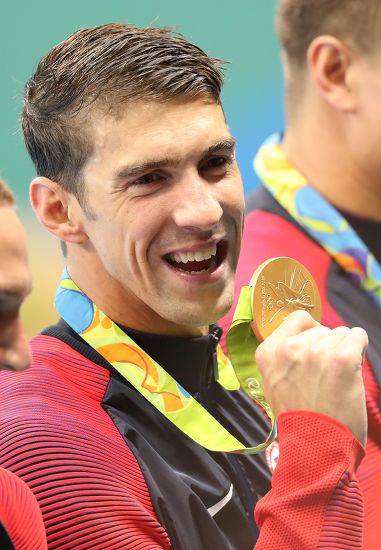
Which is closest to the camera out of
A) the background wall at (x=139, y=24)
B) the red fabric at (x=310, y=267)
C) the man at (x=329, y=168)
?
the red fabric at (x=310, y=267)

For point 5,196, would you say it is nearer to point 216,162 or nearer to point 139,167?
point 139,167

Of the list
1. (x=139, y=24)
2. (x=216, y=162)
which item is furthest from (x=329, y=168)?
(x=216, y=162)

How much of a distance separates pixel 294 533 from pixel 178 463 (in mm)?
333

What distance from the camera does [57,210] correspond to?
7.36 feet

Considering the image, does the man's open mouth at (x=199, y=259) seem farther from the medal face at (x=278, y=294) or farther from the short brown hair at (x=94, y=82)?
the short brown hair at (x=94, y=82)

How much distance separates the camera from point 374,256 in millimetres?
3422

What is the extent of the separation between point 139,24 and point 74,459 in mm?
2228

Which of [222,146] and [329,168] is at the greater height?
[222,146]

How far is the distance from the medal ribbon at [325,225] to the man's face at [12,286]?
1.79 m

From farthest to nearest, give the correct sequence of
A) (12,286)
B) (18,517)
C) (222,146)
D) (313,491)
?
(222,146)
(313,491)
(18,517)
(12,286)

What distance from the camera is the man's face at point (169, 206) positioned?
2115 millimetres

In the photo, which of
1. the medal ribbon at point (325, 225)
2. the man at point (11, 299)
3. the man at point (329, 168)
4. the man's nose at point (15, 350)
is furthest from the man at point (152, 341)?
the medal ribbon at point (325, 225)

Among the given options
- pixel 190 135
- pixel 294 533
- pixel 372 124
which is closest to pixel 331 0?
pixel 372 124

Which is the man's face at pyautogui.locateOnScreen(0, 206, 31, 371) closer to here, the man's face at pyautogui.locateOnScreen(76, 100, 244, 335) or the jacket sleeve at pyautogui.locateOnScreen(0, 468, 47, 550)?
the jacket sleeve at pyautogui.locateOnScreen(0, 468, 47, 550)
